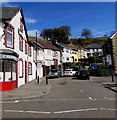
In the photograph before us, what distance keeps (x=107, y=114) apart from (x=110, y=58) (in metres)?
30.6

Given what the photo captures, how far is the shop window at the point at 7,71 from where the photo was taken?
14625 millimetres

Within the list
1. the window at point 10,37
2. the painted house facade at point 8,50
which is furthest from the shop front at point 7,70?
the window at point 10,37

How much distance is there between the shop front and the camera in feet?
47.5

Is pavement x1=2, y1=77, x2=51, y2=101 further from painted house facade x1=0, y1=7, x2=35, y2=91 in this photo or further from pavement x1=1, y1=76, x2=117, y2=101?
painted house facade x1=0, y1=7, x2=35, y2=91

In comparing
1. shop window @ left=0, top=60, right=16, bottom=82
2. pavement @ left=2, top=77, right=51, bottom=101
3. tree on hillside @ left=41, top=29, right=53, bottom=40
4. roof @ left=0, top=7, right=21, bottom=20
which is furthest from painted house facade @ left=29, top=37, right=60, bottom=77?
tree on hillside @ left=41, top=29, right=53, bottom=40

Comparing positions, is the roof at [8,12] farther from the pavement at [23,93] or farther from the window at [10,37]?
the pavement at [23,93]

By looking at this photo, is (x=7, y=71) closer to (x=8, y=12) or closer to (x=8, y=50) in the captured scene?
(x=8, y=50)

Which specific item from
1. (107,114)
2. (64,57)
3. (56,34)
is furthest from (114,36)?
(56,34)

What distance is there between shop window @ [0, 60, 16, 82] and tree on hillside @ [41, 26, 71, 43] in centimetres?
6911

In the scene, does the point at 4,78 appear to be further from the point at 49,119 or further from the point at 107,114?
the point at 107,114

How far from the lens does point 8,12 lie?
16672 mm

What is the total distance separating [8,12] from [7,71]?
20.6 ft

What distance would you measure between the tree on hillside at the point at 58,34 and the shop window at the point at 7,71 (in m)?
69.1

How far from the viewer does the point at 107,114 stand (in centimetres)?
680
